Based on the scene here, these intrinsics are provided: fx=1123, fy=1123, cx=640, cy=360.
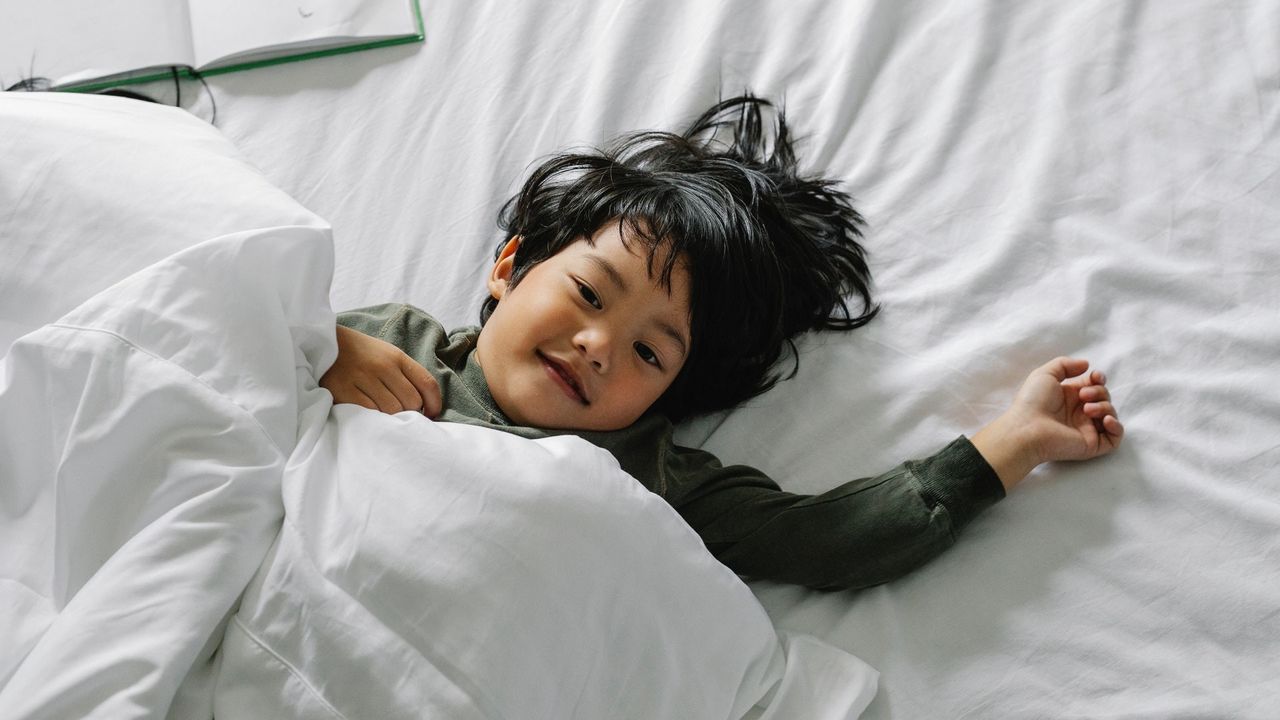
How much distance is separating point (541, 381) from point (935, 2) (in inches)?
25.9

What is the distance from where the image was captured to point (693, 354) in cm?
109

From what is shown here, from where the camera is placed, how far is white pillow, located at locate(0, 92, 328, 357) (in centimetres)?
92

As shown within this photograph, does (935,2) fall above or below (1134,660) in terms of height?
above

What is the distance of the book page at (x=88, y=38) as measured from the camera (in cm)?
135

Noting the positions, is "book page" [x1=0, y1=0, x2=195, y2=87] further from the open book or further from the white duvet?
the white duvet

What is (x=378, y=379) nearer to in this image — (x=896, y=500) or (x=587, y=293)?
(x=587, y=293)

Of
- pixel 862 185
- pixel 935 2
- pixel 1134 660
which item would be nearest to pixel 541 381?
pixel 862 185

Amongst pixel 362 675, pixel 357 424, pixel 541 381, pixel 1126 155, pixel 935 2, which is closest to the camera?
pixel 362 675

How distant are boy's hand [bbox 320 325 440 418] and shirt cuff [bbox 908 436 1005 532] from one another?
1.43 ft

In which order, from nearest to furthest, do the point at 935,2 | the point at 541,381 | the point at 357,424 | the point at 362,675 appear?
1. the point at 362,675
2. the point at 357,424
3. the point at 541,381
4. the point at 935,2

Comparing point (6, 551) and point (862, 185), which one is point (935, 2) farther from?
point (6, 551)

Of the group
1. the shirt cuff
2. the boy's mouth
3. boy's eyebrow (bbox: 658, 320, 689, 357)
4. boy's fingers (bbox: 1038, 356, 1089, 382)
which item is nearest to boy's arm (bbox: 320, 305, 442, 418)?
the boy's mouth

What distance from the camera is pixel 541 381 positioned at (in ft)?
3.31

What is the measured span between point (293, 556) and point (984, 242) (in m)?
0.71
